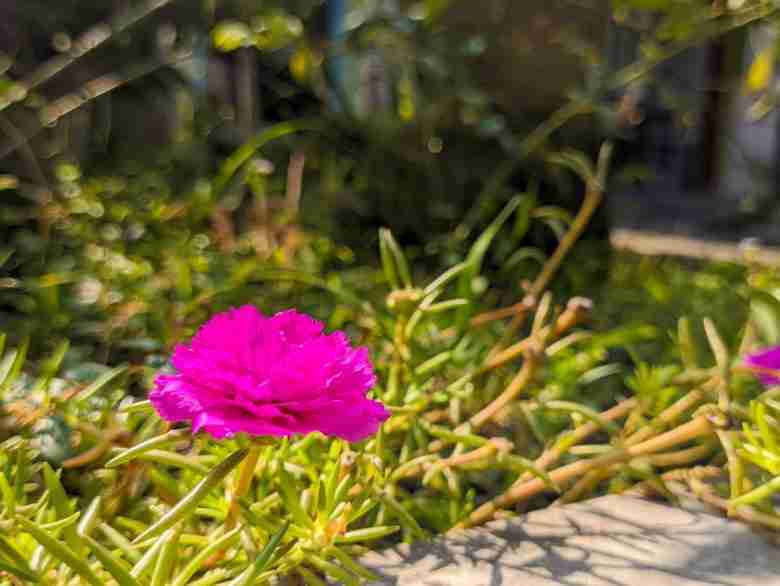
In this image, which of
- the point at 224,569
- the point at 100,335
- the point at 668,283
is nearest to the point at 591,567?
the point at 224,569

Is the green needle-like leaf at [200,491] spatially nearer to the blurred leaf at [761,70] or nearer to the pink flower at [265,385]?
the pink flower at [265,385]

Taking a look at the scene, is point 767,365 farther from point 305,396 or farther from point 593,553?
point 305,396

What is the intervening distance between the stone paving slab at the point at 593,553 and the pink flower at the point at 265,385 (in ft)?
0.86

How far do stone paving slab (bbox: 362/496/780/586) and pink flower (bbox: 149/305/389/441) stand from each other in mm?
261

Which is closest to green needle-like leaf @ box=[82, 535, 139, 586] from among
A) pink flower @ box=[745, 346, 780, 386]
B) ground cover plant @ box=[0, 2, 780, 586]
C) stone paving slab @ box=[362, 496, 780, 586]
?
ground cover plant @ box=[0, 2, 780, 586]

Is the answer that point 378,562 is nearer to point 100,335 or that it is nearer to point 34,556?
point 34,556

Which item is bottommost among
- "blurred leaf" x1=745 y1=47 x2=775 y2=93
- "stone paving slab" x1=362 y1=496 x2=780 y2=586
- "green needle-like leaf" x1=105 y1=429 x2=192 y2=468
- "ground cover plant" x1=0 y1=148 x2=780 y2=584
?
"stone paving slab" x1=362 y1=496 x2=780 y2=586

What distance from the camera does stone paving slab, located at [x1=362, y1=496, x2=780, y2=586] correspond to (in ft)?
2.95

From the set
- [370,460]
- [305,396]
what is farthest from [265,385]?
[370,460]

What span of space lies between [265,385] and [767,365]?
1.71 feet

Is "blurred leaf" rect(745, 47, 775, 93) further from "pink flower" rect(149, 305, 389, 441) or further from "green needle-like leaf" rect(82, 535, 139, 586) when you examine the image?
"green needle-like leaf" rect(82, 535, 139, 586)

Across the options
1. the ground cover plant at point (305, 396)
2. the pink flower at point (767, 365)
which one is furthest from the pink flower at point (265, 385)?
the pink flower at point (767, 365)

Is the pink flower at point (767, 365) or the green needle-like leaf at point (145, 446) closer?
the green needle-like leaf at point (145, 446)

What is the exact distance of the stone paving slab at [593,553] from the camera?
898 millimetres
